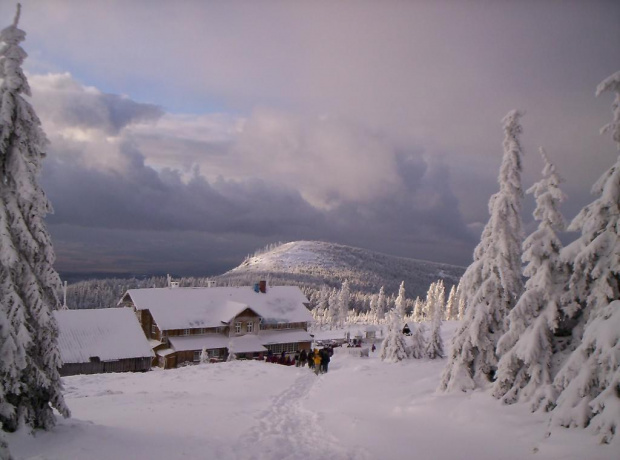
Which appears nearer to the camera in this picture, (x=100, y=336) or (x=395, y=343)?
(x=395, y=343)

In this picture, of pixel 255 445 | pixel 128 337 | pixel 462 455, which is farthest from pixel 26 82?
pixel 128 337

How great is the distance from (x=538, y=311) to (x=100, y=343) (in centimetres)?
3987

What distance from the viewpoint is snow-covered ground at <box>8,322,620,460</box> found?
10898 millimetres

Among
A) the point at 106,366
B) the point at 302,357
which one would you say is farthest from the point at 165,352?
the point at 302,357

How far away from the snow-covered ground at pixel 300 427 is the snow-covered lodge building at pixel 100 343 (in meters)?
19.5

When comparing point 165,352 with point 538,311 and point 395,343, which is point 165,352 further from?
point 538,311

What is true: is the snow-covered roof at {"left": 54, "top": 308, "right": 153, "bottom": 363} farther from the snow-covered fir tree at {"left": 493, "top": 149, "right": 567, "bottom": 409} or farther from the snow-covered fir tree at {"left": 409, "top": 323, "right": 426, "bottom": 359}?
the snow-covered fir tree at {"left": 493, "top": 149, "right": 567, "bottom": 409}

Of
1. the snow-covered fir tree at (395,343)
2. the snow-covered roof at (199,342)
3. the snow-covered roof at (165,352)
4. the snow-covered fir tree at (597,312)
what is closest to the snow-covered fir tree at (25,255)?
the snow-covered fir tree at (597,312)

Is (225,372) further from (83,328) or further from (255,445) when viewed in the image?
(83,328)

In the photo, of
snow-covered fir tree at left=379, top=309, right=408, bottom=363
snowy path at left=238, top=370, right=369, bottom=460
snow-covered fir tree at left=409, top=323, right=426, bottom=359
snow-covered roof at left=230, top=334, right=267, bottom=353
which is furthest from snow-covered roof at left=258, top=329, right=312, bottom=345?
snowy path at left=238, top=370, right=369, bottom=460

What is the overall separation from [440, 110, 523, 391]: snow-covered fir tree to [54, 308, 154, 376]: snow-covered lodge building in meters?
33.4

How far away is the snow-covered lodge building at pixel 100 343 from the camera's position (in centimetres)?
4044

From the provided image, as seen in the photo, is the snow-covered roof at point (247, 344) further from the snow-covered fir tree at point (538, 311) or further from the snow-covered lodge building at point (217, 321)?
the snow-covered fir tree at point (538, 311)

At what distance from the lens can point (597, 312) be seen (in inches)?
460
